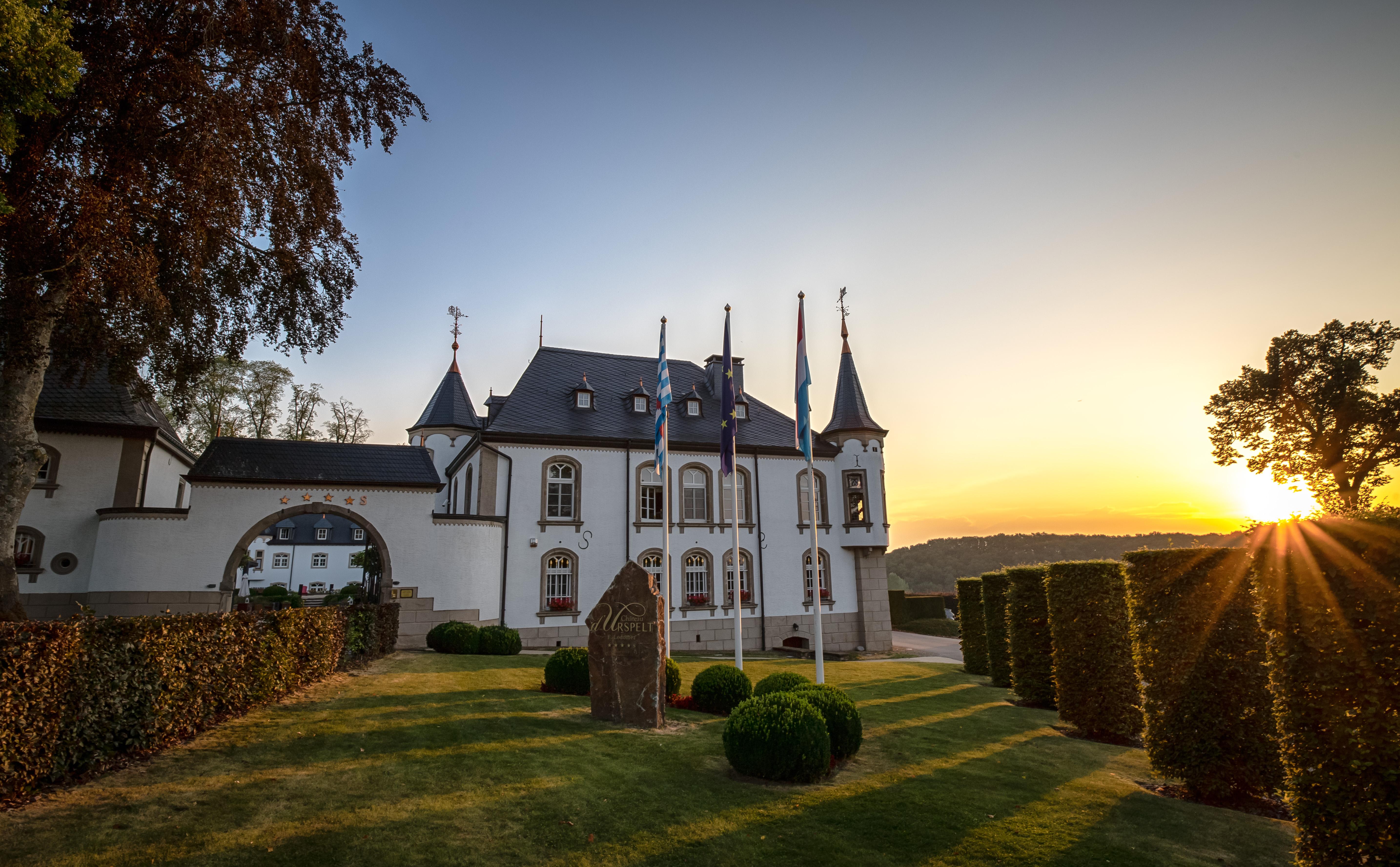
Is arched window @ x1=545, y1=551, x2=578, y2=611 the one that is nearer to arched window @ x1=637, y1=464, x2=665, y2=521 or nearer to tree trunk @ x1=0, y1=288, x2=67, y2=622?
arched window @ x1=637, y1=464, x2=665, y2=521

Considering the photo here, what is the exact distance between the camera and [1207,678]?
29.7ft

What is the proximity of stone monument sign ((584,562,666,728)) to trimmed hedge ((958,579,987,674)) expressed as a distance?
1295cm

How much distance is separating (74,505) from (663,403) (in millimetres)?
19029

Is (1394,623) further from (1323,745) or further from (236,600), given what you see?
(236,600)

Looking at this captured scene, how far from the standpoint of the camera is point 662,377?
1655cm

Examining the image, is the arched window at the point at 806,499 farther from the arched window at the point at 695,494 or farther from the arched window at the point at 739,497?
the arched window at the point at 695,494

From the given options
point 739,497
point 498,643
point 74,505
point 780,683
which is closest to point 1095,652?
point 780,683

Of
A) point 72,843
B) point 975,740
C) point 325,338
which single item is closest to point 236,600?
point 325,338

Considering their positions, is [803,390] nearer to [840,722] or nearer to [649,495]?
[840,722]

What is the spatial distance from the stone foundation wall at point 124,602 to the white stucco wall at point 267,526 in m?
0.17

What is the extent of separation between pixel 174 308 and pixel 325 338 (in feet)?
9.30

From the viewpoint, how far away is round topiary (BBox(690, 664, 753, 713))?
40.9ft

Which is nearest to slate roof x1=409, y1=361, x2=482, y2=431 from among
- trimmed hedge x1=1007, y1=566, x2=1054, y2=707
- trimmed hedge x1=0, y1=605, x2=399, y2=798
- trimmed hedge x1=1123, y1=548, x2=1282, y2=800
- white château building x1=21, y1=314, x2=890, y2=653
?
white château building x1=21, y1=314, x2=890, y2=653

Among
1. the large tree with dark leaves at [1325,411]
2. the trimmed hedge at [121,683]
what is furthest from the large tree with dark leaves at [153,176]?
the large tree with dark leaves at [1325,411]
